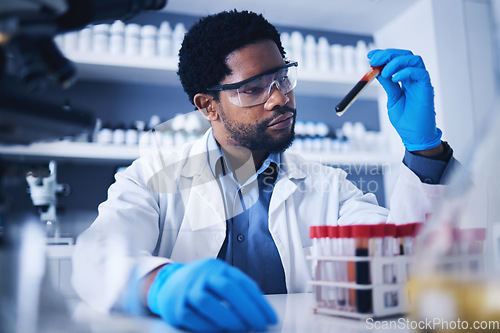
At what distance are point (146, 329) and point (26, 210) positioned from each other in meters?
0.24

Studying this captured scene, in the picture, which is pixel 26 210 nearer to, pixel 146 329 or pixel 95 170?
pixel 146 329

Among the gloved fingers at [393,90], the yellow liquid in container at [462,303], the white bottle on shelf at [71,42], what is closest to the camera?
the yellow liquid in container at [462,303]

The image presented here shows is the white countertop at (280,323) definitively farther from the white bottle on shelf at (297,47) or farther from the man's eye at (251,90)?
the white bottle on shelf at (297,47)

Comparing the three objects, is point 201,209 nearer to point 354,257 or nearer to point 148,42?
point 354,257

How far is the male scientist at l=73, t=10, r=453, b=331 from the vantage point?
3.43 feet

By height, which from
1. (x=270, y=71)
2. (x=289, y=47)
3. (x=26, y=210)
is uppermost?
(x=289, y=47)

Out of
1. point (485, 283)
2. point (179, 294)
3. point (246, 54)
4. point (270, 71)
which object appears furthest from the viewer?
point (246, 54)

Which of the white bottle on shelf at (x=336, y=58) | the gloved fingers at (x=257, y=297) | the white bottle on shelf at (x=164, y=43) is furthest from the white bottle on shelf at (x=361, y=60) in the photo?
the gloved fingers at (x=257, y=297)

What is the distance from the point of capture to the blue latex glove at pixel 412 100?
117 centimetres

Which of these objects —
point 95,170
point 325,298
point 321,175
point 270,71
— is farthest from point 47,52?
A: point 95,170

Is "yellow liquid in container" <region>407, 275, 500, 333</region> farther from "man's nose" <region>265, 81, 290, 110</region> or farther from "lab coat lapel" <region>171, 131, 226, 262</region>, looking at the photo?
"man's nose" <region>265, 81, 290, 110</region>

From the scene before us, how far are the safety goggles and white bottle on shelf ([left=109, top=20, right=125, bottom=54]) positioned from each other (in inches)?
50.4

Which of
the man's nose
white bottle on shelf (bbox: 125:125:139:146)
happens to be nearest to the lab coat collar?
the man's nose

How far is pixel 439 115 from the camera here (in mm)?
2850
